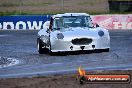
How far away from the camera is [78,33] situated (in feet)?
57.0

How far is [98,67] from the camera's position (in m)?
13.8

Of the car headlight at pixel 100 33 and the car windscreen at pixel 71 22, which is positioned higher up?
the car windscreen at pixel 71 22

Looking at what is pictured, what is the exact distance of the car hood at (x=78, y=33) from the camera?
17.2m

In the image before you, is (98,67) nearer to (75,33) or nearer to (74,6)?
(75,33)

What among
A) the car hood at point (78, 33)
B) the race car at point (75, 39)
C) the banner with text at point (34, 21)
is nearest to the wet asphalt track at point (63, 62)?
the race car at point (75, 39)

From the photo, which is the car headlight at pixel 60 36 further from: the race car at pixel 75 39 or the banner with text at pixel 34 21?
the banner with text at pixel 34 21

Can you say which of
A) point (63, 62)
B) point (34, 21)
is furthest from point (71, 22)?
point (34, 21)

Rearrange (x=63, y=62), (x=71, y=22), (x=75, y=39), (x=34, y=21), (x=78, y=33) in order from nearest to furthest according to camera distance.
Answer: (x=63, y=62), (x=75, y=39), (x=78, y=33), (x=71, y=22), (x=34, y=21)

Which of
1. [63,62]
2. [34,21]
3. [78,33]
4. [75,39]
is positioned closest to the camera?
[63,62]

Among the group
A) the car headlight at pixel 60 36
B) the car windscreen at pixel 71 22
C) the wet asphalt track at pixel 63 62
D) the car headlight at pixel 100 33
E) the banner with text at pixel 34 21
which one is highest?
the car windscreen at pixel 71 22

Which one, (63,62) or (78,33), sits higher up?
(78,33)

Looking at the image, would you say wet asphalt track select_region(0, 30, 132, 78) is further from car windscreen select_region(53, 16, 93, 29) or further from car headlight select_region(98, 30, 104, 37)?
car windscreen select_region(53, 16, 93, 29)

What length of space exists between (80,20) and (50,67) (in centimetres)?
476

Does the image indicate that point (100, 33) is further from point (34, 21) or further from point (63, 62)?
point (34, 21)
